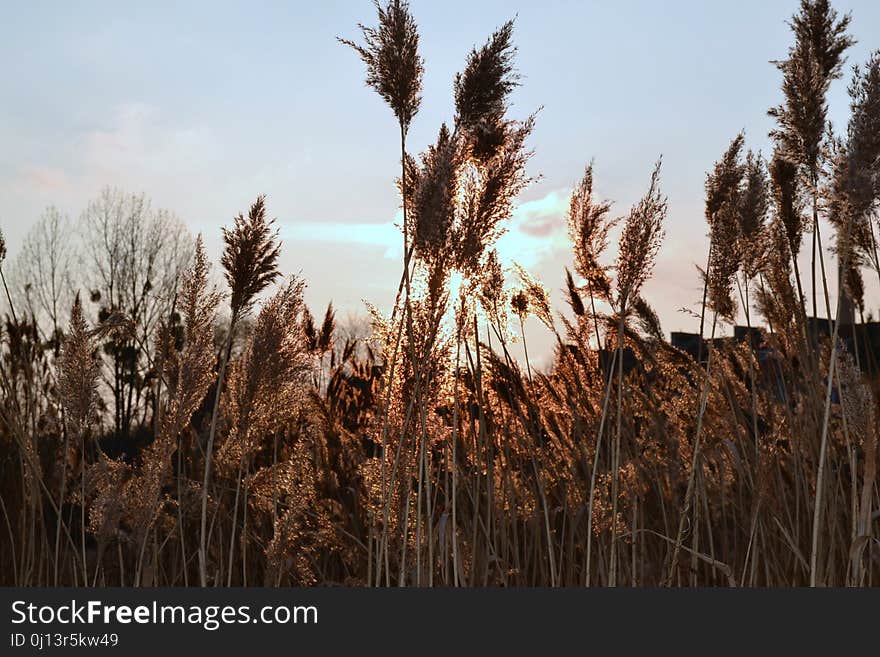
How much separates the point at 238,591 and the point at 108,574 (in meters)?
2.39

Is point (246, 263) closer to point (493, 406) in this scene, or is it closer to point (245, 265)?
point (245, 265)

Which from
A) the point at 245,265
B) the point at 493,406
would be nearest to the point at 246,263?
the point at 245,265

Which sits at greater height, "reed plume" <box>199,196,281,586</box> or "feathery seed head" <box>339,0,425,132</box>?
"feathery seed head" <box>339,0,425,132</box>

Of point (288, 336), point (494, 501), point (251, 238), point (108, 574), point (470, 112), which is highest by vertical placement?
point (470, 112)

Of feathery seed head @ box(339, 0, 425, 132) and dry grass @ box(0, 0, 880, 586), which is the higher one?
feathery seed head @ box(339, 0, 425, 132)

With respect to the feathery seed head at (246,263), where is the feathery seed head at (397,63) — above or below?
above

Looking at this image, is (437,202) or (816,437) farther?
(816,437)

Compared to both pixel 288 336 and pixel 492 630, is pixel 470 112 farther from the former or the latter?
pixel 492 630

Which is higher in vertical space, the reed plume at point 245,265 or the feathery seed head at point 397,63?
the feathery seed head at point 397,63

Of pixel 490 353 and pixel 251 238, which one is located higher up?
pixel 251 238

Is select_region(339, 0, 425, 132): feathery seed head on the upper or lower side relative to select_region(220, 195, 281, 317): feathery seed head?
upper

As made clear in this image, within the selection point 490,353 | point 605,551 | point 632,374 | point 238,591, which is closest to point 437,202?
point 490,353

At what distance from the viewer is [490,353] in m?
3.44

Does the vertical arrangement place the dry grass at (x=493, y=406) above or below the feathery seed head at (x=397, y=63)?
below
